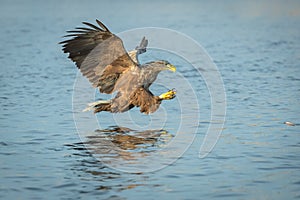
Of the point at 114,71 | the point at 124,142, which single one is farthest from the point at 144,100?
the point at 124,142

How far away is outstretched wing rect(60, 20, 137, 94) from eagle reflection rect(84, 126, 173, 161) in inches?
24.9

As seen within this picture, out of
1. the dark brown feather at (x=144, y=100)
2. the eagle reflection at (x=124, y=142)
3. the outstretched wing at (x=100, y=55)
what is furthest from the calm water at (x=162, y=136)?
the outstretched wing at (x=100, y=55)

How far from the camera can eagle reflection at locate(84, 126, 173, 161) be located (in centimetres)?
692

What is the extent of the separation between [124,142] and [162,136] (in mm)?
521

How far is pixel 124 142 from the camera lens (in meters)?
7.46

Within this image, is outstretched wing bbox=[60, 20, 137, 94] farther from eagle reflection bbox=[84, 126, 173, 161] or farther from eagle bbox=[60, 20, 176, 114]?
eagle reflection bbox=[84, 126, 173, 161]

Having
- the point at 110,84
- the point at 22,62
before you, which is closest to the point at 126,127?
the point at 110,84

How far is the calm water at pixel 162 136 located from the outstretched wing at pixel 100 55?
0.70 meters

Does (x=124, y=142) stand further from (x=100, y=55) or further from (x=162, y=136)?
(x=100, y=55)

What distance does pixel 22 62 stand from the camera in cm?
1372

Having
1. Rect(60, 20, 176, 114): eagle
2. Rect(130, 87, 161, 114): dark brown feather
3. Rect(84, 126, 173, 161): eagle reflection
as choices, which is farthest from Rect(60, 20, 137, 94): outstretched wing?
Rect(84, 126, 173, 161): eagle reflection

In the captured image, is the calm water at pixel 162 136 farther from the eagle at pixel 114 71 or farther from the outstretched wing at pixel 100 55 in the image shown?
the outstretched wing at pixel 100 55

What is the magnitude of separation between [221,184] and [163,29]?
1392 cm

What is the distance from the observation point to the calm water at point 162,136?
575 centimetres
